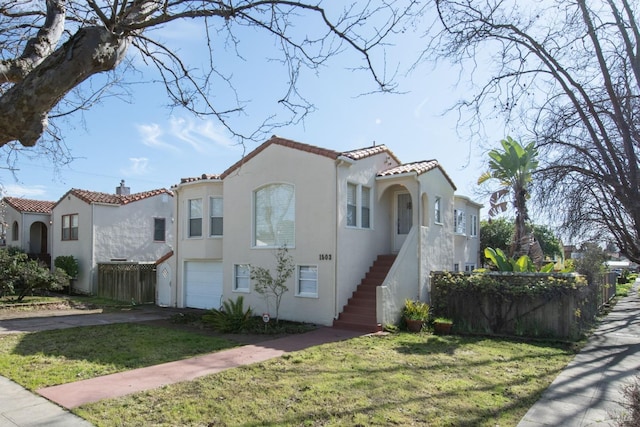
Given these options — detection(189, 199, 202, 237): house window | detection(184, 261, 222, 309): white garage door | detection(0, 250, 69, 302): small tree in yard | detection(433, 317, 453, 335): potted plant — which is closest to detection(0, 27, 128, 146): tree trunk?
detection(433, 317, 453, 335): potted plant

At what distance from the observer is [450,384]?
728cm

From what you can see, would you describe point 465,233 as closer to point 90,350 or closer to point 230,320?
point 230,320

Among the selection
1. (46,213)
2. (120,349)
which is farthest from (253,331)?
(46,213)

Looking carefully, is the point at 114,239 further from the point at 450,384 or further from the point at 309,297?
the point at 450,384

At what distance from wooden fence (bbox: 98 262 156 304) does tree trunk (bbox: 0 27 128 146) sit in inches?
674

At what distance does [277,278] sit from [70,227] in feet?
51.8

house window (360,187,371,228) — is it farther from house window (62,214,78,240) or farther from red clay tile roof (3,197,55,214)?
red clay tile roof (3,197,55,214)

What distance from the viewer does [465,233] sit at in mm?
24000

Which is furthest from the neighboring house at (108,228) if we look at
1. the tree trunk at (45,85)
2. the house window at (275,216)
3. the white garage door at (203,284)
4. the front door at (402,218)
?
the tree trunk at (45,85)

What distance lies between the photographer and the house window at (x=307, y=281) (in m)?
13.9

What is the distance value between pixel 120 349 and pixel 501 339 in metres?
9.47

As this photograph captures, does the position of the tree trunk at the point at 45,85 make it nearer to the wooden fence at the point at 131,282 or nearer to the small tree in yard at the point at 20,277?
the wooden fence at the point at 131,282

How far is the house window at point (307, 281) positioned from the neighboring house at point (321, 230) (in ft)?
0.11

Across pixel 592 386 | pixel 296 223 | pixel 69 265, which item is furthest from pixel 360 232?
pixel 69 265
